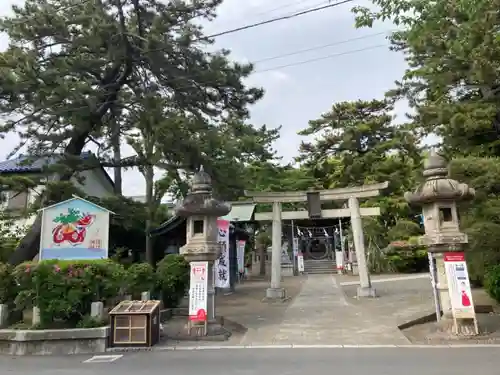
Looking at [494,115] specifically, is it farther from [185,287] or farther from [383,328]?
[185,287]

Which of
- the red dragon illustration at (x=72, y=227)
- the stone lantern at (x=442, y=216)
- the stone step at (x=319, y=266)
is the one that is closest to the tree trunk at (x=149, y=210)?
the red dragon illustration at (x=72, y=227)

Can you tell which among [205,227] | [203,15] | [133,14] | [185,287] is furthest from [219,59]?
[185,287]

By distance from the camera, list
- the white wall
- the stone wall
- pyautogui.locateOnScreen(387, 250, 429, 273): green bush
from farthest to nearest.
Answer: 1. pyautogui.locateOnScreen(387, 250, 429, 273): green bush
2. the white wall
3. the stone wall

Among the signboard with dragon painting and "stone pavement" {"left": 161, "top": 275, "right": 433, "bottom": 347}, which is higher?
the signboard with dragon painting

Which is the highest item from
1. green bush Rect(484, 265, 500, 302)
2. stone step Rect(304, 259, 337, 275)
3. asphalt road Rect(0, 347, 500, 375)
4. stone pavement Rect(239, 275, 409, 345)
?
stone step Rect(304, 259, 337, 275)

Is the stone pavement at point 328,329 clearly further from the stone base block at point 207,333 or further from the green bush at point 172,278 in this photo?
the green bush at point 172,278

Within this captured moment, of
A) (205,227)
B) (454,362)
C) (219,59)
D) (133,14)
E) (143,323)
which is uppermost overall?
(133,14)

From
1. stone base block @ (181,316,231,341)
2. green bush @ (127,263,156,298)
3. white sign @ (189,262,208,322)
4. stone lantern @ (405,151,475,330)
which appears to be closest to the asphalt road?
stone base block @ (181,316,231,341)

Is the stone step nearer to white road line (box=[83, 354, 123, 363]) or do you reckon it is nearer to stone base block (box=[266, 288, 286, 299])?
stone base block (box=[266, 288, 286, 299])

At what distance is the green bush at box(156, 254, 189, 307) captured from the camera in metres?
12.6

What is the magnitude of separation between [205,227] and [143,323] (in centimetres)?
275

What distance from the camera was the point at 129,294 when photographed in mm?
11492

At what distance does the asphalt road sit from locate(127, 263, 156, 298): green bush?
3.34 meters

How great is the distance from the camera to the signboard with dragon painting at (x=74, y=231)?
32.8 ft
